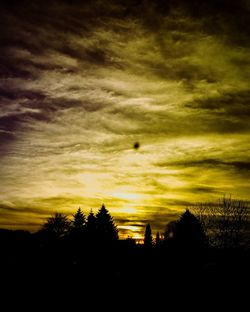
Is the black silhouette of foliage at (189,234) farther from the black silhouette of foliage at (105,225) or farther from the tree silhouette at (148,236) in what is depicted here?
the tree silhouette at (148,236)

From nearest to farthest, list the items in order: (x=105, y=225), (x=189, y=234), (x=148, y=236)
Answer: (x=189, y=234) < (x=105, y=225) < (x=148, y=236)

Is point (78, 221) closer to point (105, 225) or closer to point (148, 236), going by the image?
point (105, 225)

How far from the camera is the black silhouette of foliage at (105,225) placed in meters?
58.2

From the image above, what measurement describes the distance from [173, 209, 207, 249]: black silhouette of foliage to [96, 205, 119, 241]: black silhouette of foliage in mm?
12768

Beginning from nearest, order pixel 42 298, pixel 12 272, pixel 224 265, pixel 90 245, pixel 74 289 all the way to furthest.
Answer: pixel 42 298
pixel 74 289
pixel 224 265
pixel 12 272
pixel 90 245

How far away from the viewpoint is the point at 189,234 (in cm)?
5097

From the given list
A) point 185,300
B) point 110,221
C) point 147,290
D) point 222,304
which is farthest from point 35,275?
point 110,221

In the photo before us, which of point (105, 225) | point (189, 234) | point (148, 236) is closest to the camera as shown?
point (189, 234)

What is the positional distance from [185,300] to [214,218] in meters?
43.7

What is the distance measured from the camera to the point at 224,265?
90.8 ft

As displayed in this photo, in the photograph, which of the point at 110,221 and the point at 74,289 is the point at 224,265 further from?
the point at 110,221

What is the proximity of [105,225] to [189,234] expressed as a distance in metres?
16.5

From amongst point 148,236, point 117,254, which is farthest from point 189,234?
point 148,236

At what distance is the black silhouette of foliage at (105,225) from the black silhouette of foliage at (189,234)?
12.8 meters
